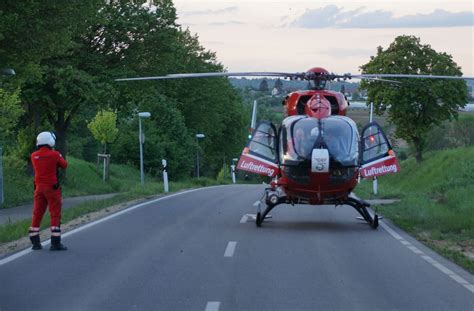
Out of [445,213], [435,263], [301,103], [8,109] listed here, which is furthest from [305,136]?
[8,109]

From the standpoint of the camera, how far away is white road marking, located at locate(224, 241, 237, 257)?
13986 millimetres

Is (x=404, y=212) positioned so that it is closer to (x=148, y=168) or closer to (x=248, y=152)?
(x=248, y=152)

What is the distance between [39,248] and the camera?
14.2 m

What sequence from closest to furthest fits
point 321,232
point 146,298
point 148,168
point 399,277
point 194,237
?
point 146,298 → point 399,277 → point 194,237 → point 321,232 → point 148,168

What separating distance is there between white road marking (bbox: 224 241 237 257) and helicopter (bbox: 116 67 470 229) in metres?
2.97

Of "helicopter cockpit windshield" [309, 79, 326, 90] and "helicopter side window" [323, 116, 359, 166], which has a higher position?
"helicopter cockpit windshield" [309, 79, 326, 90]

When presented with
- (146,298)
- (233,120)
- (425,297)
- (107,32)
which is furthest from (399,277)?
(233,120)

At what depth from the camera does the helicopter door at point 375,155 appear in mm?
18703

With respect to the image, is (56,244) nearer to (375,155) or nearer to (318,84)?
(375,155)

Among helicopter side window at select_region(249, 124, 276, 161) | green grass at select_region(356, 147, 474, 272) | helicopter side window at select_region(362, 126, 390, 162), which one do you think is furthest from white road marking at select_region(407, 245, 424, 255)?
helicopter side window at select_region(249, 124, 276, 161)

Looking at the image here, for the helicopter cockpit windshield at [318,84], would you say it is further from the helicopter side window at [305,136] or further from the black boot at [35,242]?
the black boot at [35,242]

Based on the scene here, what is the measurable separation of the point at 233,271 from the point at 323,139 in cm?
637

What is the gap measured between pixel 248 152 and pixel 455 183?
17749mm

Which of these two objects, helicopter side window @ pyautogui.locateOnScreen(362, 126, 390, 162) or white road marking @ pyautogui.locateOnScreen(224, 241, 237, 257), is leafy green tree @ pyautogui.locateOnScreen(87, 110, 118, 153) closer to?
helicopter side window @ pyautogui.locateOnScreen(362, 126, 390, 162)
